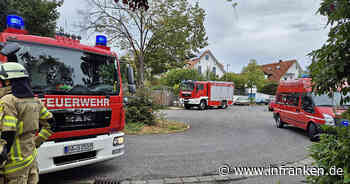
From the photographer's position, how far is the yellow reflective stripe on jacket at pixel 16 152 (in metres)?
2.39

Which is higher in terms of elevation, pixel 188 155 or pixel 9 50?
pixel 9 50

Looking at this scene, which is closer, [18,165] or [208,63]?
[18,165]

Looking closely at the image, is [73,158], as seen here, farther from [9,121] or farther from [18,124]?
[9,121]

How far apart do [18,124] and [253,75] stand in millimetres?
45475

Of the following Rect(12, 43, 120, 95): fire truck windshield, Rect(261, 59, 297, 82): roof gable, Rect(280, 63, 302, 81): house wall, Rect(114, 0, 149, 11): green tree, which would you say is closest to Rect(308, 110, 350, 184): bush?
Rect(114, 0, 149, 11): green tree

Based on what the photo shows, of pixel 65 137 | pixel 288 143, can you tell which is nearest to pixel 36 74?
pixel 65 137

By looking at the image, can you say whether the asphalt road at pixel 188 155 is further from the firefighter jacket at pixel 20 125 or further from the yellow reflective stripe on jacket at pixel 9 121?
the yellow reflective stripe on jacket at pixel 9 121

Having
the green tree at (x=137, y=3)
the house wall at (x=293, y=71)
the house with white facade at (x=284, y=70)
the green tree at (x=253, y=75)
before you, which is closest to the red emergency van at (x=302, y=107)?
the green tree at (x=137, y=3)

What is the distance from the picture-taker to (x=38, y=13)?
1316 cm

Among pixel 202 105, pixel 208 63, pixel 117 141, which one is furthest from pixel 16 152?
pixel 208 63

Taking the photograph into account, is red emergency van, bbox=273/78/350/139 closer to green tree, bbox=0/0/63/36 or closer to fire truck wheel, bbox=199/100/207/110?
fire truck wheel, bbox=199/100/207/110

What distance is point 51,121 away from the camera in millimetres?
3785

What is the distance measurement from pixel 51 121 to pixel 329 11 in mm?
4004

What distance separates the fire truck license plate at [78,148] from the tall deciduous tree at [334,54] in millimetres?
3677
